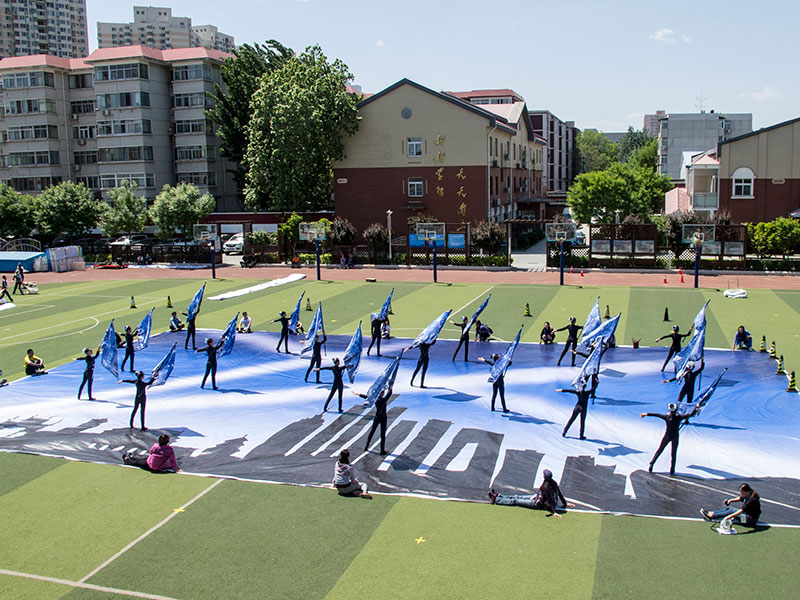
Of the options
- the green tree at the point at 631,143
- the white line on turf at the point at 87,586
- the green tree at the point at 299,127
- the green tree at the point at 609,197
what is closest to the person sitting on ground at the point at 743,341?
the white line on turf at the point at 87,586

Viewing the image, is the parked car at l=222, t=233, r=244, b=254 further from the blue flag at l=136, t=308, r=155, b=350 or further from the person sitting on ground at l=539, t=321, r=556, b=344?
the person sitting on ground at l=539, t=321, r=556, b=344

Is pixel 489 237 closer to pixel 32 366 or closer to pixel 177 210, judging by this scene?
pixel 177 210

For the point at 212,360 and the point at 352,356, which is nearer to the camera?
the point at 352,356

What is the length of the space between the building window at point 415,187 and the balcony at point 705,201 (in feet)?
79.4

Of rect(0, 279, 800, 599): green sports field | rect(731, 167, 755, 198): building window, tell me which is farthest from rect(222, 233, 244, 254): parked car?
rect(0, 279, 800, 599): green sports field

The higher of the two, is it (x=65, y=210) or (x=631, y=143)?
(x=631, y=143)

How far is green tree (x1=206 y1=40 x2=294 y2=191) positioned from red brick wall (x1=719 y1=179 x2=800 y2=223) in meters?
44.3

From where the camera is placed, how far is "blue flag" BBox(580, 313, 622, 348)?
2383 cm

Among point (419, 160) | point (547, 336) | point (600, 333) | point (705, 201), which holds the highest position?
point (419, 160)

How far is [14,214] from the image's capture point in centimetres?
6775

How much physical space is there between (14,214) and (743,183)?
216ft

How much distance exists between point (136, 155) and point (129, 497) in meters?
68.6

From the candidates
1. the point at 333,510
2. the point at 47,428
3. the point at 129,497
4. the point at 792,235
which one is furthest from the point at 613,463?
the point at 792,235

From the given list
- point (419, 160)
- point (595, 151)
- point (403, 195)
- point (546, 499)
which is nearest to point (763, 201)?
point (419, 160)
